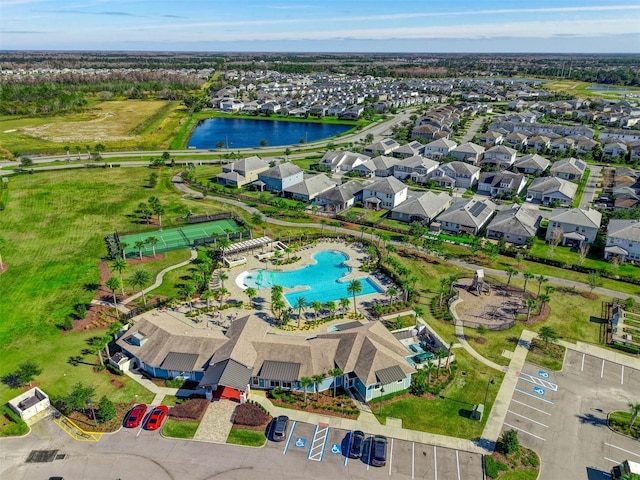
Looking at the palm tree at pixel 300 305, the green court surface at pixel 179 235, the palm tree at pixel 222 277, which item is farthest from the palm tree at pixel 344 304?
the green court surface at pixel 179 235

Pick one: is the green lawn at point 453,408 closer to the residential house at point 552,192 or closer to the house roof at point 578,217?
the house roof at point 578,217

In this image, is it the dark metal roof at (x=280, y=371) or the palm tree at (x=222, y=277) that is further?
the palm tree at (x=222, y=277)

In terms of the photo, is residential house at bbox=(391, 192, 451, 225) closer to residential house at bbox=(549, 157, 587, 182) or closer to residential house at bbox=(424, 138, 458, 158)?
residential house at bbox=(549, 157, 587, 182)

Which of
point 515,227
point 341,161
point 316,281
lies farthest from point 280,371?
point 341,161

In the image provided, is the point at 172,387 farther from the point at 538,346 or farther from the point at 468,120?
the point at 468,120

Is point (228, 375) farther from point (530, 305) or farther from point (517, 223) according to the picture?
point (517, 223)

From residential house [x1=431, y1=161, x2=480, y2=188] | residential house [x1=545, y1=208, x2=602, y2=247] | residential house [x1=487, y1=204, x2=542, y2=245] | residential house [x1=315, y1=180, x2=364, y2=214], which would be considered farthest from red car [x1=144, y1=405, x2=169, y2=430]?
residential house [x1=431, y1=161, x2=480, y2=188]
